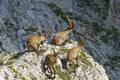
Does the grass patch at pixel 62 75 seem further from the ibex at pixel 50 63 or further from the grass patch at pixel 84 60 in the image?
the grass patch at pixel 84 60

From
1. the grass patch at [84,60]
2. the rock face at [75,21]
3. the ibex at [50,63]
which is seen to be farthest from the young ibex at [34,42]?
the rock face at [75,21]

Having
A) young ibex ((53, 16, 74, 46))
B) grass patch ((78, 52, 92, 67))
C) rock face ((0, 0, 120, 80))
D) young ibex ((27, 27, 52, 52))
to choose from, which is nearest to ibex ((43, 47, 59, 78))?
young ibex ((27, 27, 52, 52))

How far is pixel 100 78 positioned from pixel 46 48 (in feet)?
14.8

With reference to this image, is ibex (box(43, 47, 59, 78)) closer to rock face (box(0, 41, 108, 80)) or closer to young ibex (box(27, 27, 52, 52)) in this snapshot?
rock face (box(0, 41, 108, 80))

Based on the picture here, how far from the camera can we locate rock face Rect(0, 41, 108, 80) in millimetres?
25763

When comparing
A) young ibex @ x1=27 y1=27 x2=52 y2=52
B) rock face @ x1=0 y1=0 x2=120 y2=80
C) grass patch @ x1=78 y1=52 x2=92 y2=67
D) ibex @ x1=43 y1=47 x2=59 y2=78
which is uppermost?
young ibex @ x1=27 y1=27 x2=52 y2=52

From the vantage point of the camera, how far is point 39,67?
2686 cm

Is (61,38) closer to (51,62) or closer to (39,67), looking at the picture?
(39,67)

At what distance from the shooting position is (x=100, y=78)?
3009 centimetres

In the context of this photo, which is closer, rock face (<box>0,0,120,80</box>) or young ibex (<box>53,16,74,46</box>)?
young ibex (<box>53,16,74,46</box>)

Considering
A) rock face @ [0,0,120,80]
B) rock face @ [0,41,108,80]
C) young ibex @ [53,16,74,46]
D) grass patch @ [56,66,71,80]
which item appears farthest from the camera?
rock face @ [0,0,120,80]

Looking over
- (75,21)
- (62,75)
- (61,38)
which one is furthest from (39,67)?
(75,21)

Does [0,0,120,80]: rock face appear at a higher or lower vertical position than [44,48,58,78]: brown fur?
lower

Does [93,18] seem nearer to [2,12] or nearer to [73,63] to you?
[2,12]
